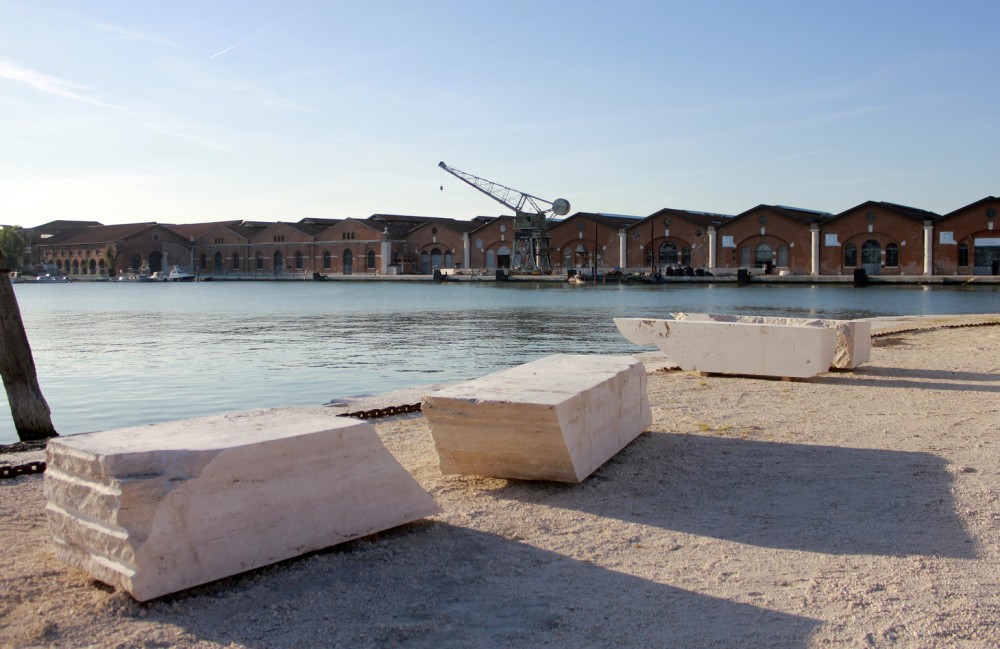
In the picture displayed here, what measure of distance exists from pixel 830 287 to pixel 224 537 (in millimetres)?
59645

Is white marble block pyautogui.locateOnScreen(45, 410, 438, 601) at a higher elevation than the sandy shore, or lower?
higher

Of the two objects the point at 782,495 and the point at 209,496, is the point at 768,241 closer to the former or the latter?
the point at 782,495

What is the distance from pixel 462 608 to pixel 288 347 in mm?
16506

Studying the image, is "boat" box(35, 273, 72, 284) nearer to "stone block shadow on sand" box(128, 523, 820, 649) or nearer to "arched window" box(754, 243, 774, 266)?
"arched window" box(754, 243, 774, 266)

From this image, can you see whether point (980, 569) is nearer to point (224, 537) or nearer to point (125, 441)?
point (224, 537)

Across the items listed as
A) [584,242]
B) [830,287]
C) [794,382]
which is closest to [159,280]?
[584,242]

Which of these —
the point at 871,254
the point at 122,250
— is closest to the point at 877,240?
the point at 871,254

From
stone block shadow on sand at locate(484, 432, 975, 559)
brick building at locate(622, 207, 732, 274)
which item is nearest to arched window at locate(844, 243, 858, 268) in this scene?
A: brick building at locate(622, 207, 732, 274)

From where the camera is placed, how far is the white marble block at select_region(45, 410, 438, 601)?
3395 millimetres

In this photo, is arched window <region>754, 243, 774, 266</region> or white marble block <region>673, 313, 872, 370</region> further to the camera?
arched window <region>754, 243, 774, 266</region>

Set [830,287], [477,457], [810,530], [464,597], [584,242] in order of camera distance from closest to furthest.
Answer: [464,597]
[810,530]
[477,457]
[830,287]
[584,242]

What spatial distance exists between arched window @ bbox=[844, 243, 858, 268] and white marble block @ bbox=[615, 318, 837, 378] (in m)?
56.5

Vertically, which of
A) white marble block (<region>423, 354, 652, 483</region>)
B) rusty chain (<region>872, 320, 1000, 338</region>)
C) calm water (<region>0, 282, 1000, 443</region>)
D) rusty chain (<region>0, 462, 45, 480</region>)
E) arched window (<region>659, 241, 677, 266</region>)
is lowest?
calm water (<region>0, 282, 1000, 443</region>)

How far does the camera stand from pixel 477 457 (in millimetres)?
5113
